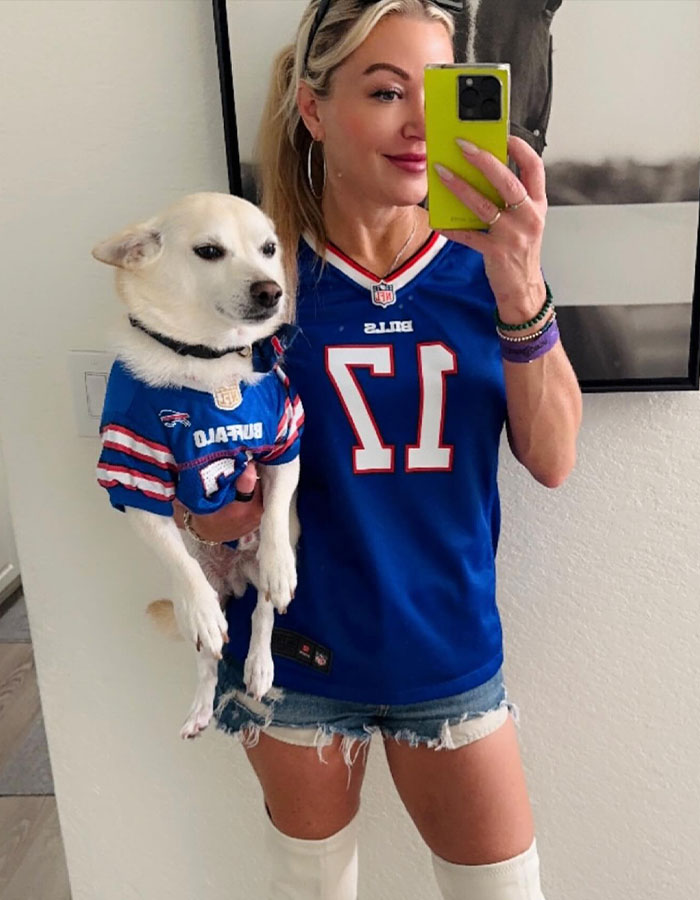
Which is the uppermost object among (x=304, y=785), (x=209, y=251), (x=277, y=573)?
(x=209, y=251)

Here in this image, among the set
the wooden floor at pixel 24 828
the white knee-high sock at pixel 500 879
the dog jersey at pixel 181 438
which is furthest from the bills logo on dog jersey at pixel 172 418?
the wooden floor at pixel 24 828

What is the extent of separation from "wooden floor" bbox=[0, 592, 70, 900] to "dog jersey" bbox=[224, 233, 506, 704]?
1039 millimetres

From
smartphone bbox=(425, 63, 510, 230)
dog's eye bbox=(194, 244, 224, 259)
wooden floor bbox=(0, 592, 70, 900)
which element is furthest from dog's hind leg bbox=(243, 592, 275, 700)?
wooden floor bbox=(0, 592, 70, 900)

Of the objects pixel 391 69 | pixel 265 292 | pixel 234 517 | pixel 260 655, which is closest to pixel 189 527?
pixel 234 517

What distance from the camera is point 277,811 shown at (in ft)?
3.47

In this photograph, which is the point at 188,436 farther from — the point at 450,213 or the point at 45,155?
the point at 45,155

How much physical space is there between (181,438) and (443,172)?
36cm

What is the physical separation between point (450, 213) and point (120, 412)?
14.9 inches

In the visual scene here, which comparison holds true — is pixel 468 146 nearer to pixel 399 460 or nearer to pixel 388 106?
pixel 388 106

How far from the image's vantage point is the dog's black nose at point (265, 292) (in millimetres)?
887

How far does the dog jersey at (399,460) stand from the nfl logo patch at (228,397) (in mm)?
83

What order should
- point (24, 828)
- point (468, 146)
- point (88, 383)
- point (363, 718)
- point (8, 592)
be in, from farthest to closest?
point (8, 592) < point (24, 828) < point (88, 383) < point (363, 718) < point (468, 146)

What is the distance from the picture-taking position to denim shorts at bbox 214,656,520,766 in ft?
3.25

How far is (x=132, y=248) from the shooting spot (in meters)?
0.92
